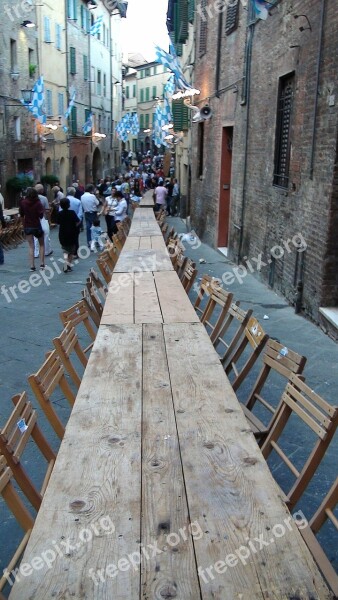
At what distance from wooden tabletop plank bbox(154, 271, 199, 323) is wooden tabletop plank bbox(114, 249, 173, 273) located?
0.45m

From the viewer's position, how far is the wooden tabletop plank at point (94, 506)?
5.40 ft

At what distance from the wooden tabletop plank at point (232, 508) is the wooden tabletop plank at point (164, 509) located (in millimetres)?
35

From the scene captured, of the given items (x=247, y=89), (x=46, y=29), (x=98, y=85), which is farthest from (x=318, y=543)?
(x=98, y=85)

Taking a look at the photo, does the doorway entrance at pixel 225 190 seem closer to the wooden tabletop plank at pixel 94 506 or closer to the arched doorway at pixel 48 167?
the wooden tabletop plank at pixel 94 506

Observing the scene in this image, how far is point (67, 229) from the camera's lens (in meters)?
10.2

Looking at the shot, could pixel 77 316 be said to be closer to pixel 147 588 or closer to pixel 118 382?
pixel 118 382

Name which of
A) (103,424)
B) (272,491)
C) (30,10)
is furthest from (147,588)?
(30,10)

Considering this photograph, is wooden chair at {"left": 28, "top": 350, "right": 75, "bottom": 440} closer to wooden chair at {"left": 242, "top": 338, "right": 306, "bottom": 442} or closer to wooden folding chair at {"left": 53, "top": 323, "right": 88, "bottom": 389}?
wooden folding chair at {"left": 53, "top": 323, "right": 88, "bottom": 389}

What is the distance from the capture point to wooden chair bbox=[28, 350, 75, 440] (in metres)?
3.04

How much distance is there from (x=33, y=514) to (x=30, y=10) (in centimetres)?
2061

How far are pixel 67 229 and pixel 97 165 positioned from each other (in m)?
24.4

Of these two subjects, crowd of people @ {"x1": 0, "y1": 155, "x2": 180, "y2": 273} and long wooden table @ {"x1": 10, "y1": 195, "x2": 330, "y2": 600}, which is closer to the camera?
long wooden table @ {"x1": 10, "y1": 195, "x2": 330, "y2": 600}

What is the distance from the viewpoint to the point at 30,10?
2030cm

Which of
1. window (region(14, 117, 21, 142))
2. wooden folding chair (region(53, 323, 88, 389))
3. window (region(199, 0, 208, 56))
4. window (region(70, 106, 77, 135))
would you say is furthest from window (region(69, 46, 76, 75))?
wooden folding chair (region(53, 323, 88, 389))
